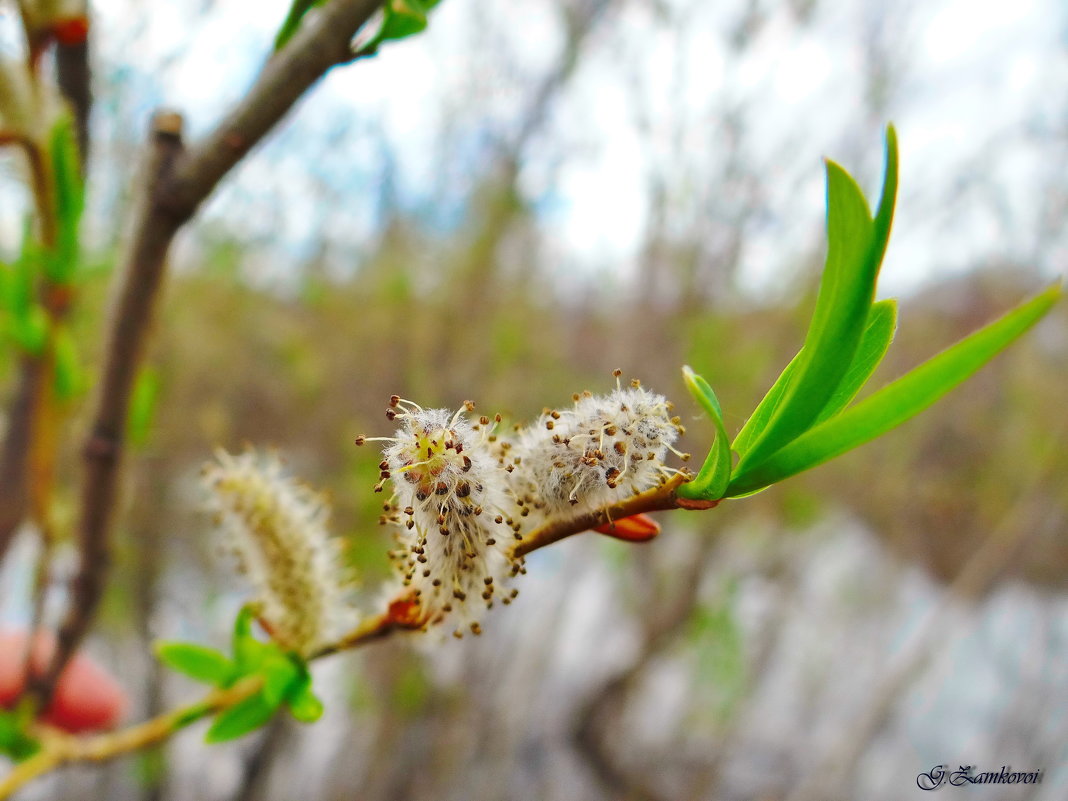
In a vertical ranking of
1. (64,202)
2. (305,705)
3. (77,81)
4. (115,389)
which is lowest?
(305,705)

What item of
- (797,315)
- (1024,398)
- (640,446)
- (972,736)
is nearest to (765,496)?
(797,315)

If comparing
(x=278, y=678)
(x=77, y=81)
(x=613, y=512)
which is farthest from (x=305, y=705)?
(x=77, y=81)

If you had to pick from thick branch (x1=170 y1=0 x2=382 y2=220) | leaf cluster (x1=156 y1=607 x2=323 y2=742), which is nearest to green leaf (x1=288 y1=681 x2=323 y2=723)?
leaf cluster (x1=156 y1=607 x2=323 y2=742)

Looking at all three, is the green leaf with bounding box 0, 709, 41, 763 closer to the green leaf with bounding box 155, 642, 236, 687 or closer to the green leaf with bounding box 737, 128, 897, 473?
the green leaf with bounding box 155, 642, 236, 687

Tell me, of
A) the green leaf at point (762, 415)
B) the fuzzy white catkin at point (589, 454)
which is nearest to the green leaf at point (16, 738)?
the fuzzy white catkin at point (589, 454)

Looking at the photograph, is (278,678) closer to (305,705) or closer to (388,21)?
(305,705)

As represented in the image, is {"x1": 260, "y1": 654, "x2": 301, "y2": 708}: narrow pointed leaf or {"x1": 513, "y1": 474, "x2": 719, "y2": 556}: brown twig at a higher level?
{"x1": 513, "y1": 474, "x2": 719, "y2": 556}: brown twig

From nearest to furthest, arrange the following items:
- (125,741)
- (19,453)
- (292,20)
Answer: (292,20) → (125,741) → (19,453)
